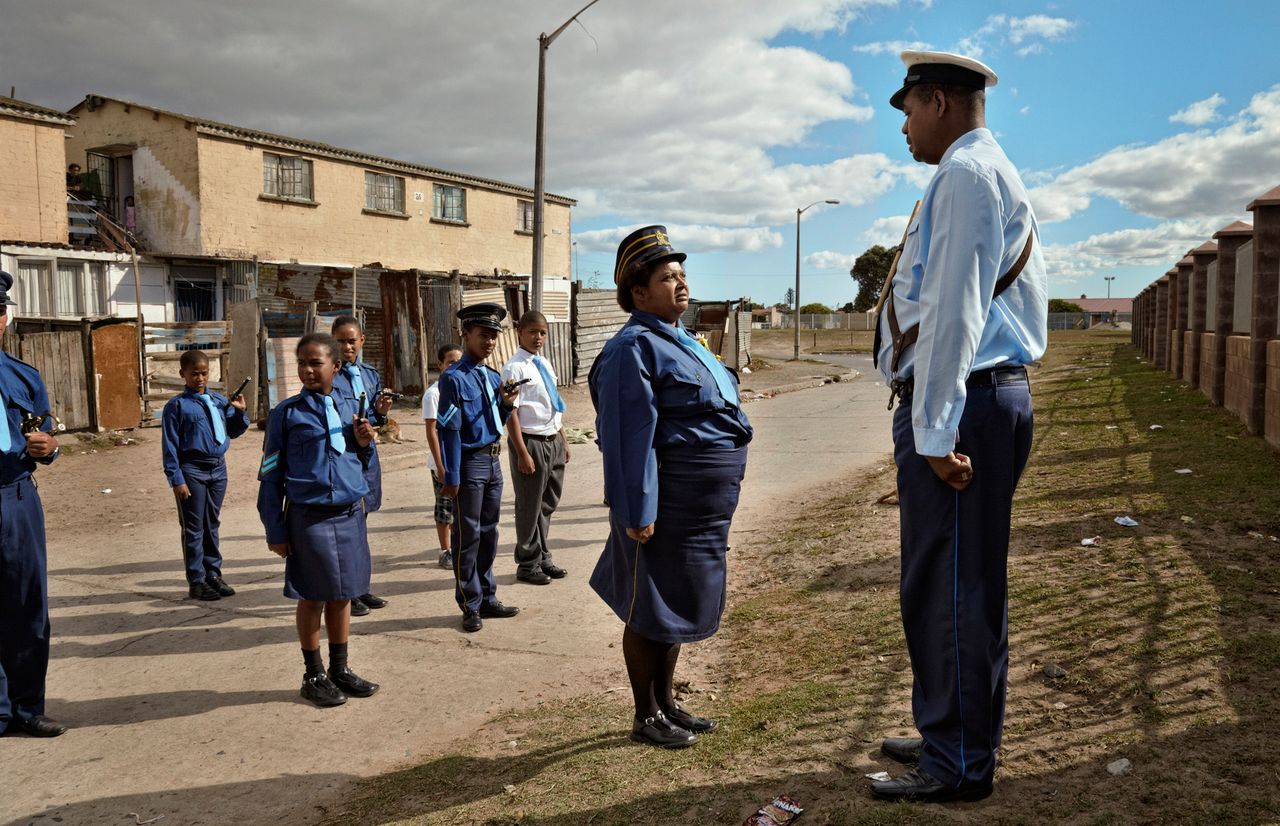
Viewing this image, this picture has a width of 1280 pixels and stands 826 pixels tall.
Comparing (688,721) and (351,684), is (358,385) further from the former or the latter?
(688,721)

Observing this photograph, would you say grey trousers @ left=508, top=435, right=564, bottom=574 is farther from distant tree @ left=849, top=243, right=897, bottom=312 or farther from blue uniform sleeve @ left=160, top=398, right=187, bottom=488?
distant tree @ left=849, top=243, right=897, bottom=312

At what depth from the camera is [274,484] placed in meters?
4.46

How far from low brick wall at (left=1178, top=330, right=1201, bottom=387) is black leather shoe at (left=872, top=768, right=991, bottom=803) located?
565 inches

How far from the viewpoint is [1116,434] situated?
1032 cm

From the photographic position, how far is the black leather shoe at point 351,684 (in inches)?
182

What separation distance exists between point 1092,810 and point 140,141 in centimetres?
2832

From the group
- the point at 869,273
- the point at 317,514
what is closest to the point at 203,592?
the point at 317,514

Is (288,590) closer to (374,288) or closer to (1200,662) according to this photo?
(1200,662)

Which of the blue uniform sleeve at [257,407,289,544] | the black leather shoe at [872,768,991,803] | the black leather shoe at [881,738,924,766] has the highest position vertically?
the blue uniform sleeve at [257,407,289,544]

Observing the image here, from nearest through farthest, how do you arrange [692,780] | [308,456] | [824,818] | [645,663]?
[824,818] < [692,780] < [645,663] < [308,456]

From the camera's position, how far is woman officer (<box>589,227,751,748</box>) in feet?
11.1

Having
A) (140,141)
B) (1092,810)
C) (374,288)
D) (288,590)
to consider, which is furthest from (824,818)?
(140,141)

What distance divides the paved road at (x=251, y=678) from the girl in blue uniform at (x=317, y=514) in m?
0.26

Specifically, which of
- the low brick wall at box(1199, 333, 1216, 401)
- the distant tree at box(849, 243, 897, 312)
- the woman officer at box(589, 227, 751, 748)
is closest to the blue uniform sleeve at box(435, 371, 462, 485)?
the woman officer at box(589, 227, 751, 748)
